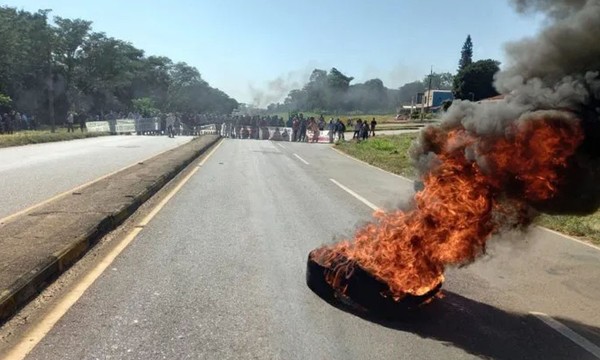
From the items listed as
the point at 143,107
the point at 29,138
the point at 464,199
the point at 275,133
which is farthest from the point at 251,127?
the point at 143,107

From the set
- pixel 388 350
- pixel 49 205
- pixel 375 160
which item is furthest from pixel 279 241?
pixel 375 160

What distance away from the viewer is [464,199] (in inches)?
191

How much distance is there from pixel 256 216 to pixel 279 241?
2003 millimetres

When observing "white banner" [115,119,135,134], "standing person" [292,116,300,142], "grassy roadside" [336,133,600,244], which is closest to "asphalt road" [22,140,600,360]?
"grassy roadside" [336,133,600,244]

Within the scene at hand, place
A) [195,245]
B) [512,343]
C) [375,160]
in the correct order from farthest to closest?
[375,160] → [195,245] → [512,343]

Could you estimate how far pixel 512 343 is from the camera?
14.2 feet

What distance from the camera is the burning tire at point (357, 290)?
4.72 metres

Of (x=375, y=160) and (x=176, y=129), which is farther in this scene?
A: (x=176, y=129)

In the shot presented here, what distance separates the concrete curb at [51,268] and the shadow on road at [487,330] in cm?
269

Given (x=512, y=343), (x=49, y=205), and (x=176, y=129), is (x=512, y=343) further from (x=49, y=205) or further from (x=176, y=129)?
(x=176, y=129)

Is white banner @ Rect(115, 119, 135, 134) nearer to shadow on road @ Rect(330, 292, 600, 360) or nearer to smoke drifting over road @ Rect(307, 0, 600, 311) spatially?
→ smoke drifting over road @ Rect(307, 0, 600, 311)

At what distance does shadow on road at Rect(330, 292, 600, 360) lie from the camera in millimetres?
4195

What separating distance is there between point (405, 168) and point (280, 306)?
1707 centimetres

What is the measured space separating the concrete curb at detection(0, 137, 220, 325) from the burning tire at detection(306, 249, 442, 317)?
8.31 feet
